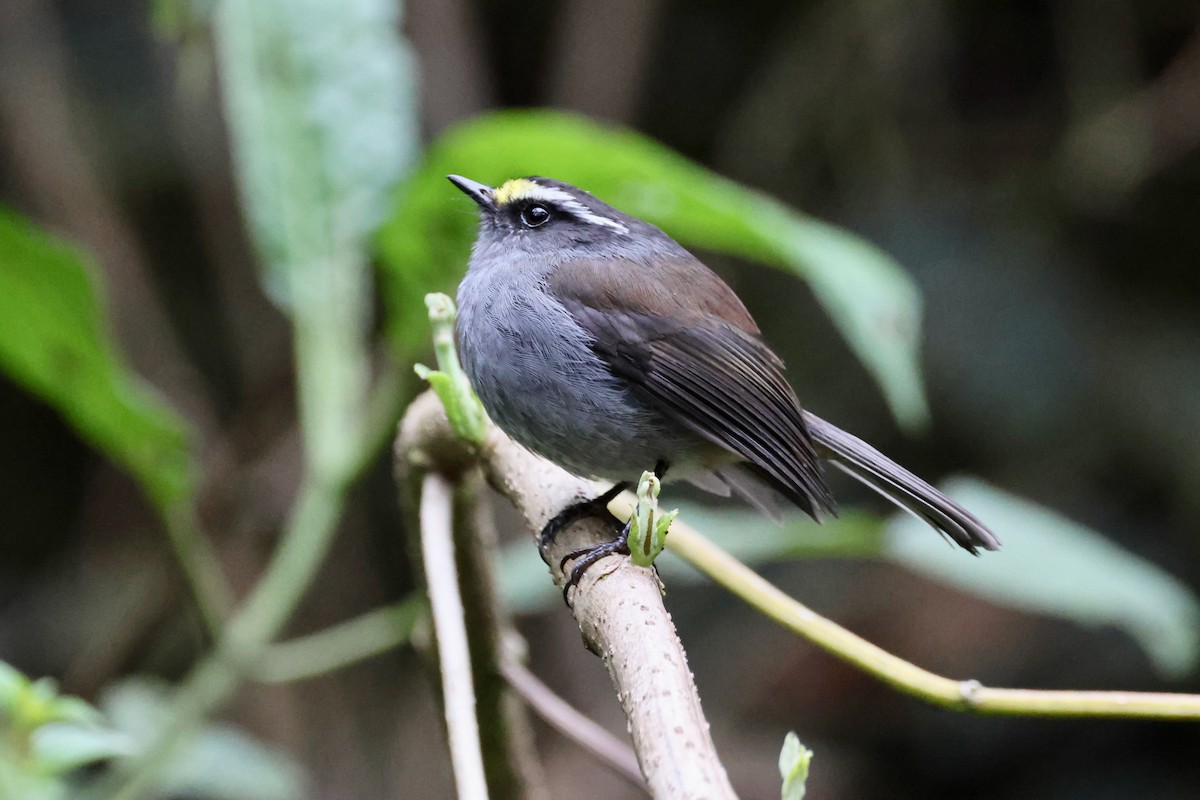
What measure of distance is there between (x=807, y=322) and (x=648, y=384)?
324cm

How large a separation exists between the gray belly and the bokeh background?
224 cm

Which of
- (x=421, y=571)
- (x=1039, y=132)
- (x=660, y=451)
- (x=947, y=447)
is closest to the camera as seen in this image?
(x=421, y=571)

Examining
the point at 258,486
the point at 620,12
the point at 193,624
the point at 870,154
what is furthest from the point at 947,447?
the point at 193,624

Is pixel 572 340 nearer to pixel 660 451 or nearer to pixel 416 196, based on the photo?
pixel 660 451

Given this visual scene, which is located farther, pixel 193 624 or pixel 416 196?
pixel 193 624

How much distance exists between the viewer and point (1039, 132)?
5.43 m

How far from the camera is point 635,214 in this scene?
2.47 m

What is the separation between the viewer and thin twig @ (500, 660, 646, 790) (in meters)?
1.77

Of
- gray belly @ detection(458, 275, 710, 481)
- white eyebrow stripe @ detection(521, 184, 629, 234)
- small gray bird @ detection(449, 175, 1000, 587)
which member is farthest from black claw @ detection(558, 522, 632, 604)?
white eyebrow stripe @ detection(521, 184, 629, 234)

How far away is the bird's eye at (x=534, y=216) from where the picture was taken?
2.56 m

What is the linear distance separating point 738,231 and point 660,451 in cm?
43

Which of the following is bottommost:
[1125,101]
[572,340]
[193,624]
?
[572,340]

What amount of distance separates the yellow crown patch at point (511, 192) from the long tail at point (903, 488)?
0.74 meters

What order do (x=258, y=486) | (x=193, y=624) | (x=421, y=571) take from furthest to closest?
(x=193, y=624), (x=258, y=486), (x=421, y=571)
